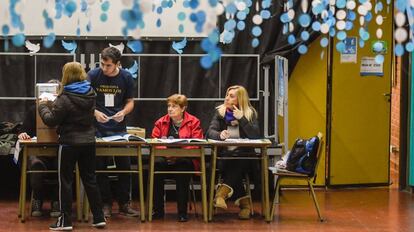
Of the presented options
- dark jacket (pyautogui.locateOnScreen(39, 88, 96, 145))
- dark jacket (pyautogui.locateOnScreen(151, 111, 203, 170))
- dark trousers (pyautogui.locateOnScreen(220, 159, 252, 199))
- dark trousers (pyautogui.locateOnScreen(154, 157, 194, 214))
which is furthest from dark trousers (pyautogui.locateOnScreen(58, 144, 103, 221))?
dark trousers (pyautogui.locateOnScreen(220, 159, 252, 199))

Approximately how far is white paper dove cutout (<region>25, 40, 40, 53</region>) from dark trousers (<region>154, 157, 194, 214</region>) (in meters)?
2.15

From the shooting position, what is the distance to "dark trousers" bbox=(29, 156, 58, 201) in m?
7.16

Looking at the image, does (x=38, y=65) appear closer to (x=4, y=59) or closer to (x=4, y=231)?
(x=4, y=59)


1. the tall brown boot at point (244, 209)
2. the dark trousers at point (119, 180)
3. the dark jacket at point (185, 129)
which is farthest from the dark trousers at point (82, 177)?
the tall brown boot at point (244, 209)

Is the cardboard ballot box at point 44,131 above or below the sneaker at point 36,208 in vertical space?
above

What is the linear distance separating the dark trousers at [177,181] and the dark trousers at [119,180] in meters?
0.29

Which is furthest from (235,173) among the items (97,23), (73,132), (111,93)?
(97,23)

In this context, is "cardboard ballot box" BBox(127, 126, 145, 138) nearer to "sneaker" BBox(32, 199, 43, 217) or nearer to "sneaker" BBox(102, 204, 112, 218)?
"sneaker" BBox(102, 204, 112, 218)

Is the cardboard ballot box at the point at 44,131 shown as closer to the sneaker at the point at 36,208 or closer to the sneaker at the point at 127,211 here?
the sneaker at the point at 36,208

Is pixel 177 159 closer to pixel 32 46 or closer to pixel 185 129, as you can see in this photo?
pixel 185 129

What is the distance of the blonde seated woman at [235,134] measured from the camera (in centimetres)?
720

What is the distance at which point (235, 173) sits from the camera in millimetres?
7219

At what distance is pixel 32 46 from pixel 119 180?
207 cm

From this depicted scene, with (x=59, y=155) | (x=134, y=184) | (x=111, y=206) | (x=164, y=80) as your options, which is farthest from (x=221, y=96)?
(x=59, y=155)
